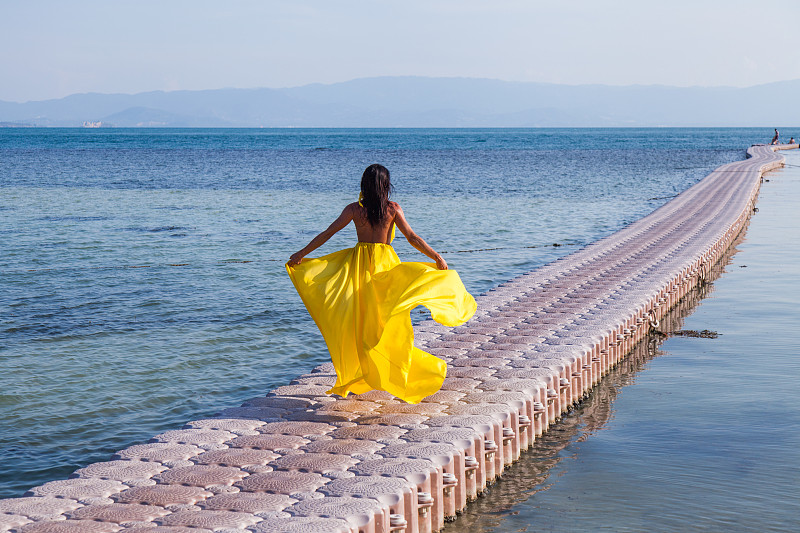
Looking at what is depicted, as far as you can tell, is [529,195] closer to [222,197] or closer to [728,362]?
[222,197]

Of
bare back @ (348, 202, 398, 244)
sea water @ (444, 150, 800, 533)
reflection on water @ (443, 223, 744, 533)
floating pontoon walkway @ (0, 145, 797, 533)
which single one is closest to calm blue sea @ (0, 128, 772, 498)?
floating pontoon walkway @ (0, 145, 797, 533)

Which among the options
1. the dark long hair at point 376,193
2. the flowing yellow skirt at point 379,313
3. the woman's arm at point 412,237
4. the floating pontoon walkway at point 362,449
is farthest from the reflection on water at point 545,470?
the dark long hair at point 376,193

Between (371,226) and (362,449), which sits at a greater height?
(371,226)

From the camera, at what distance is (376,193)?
22.8 feet

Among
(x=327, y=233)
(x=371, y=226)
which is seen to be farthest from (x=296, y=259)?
(x=371, y=226)

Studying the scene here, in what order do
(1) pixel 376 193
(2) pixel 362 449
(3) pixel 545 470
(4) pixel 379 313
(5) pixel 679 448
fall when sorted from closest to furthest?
(2) pixel 362 449, (4) pixel 379 313, (1) pixel 376 193, (3) pixel 545 470, (5) pixel 679 448

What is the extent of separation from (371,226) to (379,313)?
0.78 metres

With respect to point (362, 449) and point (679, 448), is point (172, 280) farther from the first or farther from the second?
point (679, 448)

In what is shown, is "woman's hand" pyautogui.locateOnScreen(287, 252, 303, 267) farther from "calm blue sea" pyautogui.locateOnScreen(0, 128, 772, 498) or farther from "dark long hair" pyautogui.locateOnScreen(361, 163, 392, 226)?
"calm blue sea" pyautogui.locateOnScreen(0, 128, 772, 498)

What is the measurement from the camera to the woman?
22.3ft

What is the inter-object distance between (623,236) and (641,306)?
7.94m

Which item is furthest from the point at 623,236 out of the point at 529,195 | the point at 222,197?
the point at 222,197

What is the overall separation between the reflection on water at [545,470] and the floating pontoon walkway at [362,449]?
0.12 m

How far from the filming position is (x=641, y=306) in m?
11.3
